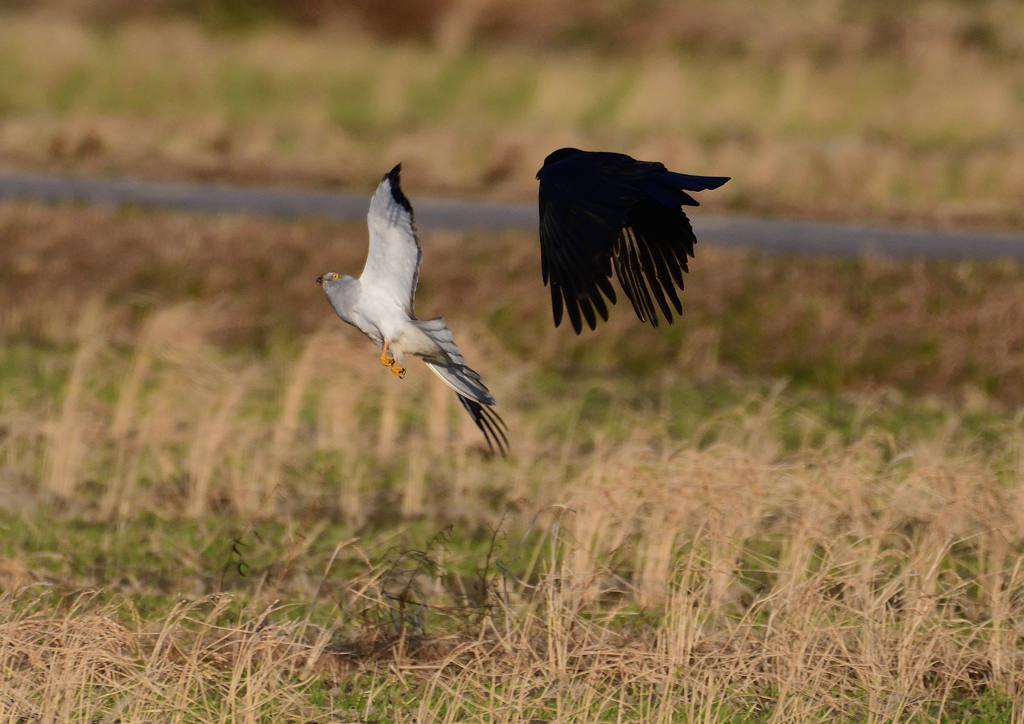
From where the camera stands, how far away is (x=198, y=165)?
20641mm

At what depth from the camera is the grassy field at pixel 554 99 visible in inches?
810

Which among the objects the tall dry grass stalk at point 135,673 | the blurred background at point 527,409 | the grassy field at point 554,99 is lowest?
the tall dry grass stalk at point 135,673

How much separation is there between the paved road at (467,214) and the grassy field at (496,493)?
222 centimetres

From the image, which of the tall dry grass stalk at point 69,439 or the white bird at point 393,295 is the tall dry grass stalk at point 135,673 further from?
the tall dry grass stalk at point 69,439

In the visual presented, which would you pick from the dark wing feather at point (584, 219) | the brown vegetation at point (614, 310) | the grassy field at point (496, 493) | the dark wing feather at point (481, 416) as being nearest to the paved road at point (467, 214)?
the brown vegetation at point (614, 310)

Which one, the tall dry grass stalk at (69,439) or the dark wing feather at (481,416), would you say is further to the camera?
the tall dry grass stalk at (69,439)

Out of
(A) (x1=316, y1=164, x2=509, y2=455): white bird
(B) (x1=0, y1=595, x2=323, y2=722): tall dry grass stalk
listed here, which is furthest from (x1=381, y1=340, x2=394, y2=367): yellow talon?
(B) (x1=0, y1=595, x2=323, y2=722): tall dry grass stalk

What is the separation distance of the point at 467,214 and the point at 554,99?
8.42 metres

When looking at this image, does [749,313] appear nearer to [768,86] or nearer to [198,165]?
[198,165]

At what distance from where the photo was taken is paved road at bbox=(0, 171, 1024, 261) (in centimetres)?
1603

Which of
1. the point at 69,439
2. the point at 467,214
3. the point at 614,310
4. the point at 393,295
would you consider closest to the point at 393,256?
the point at 393,295

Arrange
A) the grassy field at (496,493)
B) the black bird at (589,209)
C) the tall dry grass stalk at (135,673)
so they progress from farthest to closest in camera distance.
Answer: the grassy field at (496,493)
the tall dry grass stalk at (135,673)
the black bird at (589,209)

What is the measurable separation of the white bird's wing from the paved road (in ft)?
34.8

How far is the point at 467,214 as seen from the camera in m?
18.0
